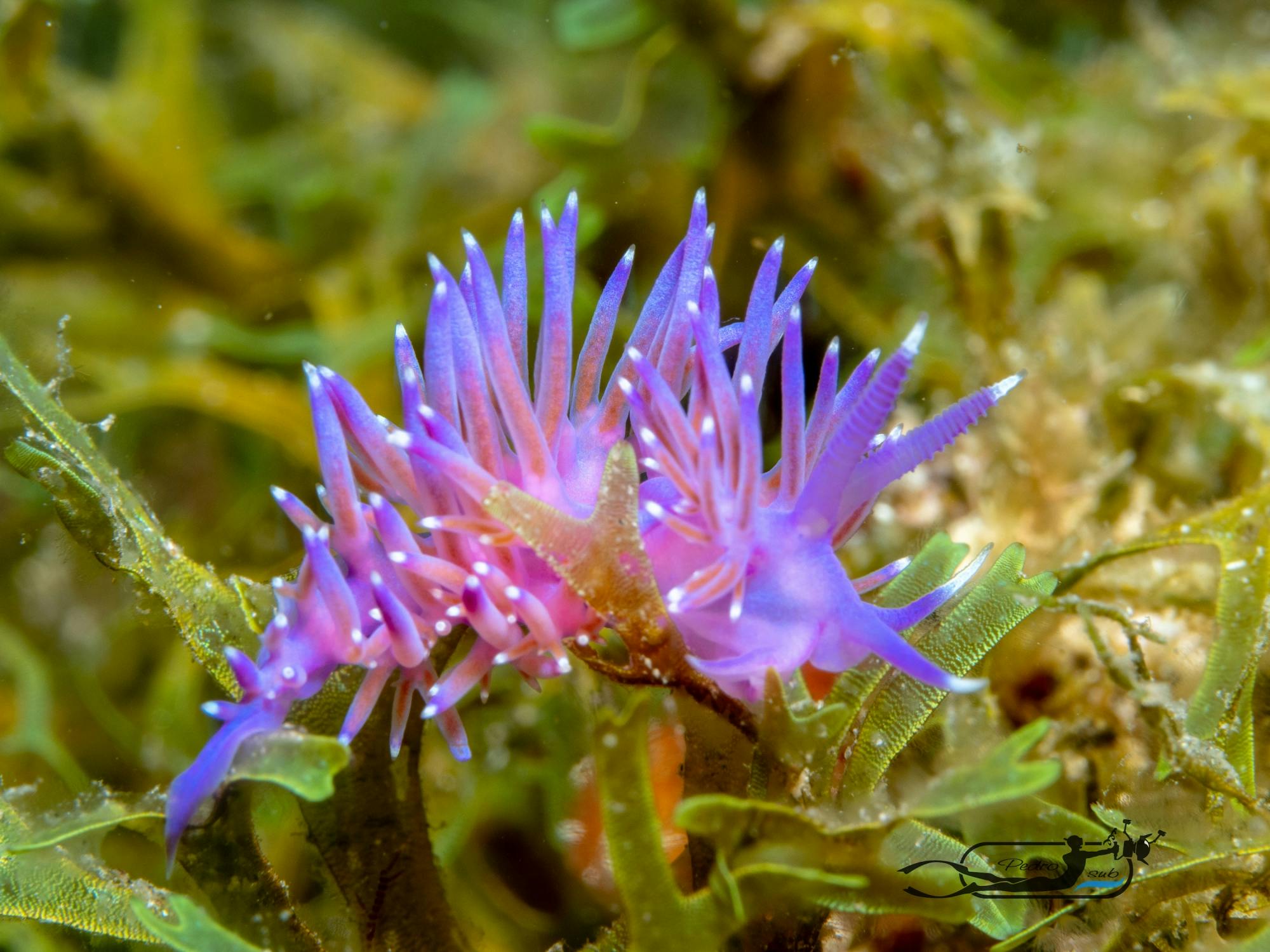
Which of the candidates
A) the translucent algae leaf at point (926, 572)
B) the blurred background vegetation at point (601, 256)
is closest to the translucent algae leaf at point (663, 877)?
the translucent algae leaf at point (926, 572)

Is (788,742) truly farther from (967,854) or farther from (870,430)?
(870,430)

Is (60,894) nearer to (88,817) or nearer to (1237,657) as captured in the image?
(88,817)

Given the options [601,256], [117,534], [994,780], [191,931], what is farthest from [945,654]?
[601,256]

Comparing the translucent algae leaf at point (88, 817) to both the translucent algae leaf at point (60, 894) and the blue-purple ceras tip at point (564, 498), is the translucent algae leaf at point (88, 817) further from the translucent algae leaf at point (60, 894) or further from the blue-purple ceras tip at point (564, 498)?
the blue-purple ceras tip at point (564, 498)

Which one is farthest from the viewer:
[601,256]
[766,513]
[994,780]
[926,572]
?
[601,256]

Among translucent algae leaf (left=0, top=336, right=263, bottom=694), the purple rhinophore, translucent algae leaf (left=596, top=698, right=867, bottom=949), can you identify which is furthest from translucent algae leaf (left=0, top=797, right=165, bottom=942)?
the purple rhinophore

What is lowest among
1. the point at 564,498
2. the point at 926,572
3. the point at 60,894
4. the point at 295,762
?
the point at 60,894
